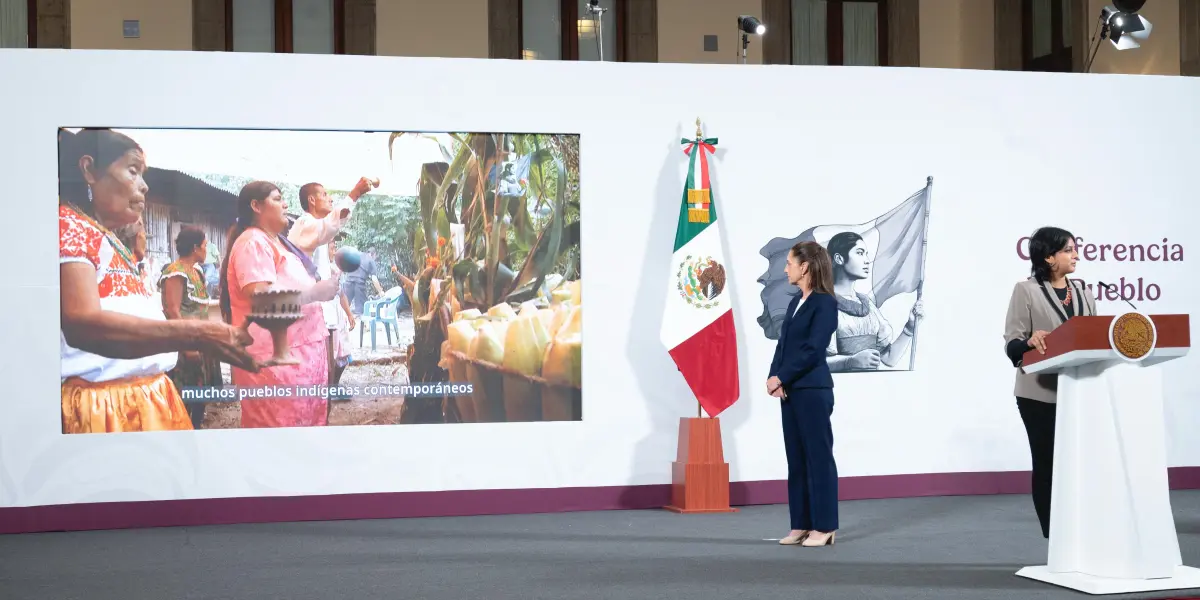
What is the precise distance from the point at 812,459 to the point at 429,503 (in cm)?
252

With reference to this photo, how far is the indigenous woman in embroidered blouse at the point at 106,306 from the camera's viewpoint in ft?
23.7

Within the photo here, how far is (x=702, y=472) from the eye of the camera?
755cm

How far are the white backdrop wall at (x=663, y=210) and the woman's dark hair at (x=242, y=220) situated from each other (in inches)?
14.5

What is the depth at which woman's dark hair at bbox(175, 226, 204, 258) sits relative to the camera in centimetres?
731

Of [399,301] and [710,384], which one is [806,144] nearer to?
[710,384]

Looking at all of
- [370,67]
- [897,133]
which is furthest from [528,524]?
[897,133]

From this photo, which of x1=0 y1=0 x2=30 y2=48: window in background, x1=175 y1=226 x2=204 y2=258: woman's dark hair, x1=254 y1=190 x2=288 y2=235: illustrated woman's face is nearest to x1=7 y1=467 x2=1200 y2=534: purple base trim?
x1=175 y1=226 x2=204 y2=258: woman's dark hair

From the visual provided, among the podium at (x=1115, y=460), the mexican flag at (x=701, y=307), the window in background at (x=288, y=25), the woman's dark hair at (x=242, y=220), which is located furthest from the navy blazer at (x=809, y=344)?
the window in background at (x=288, y=25)

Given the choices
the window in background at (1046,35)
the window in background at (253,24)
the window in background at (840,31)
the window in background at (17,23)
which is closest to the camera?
the window in background at (17,23)

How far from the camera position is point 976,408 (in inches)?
327

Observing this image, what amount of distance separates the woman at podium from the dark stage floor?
54 centimetres

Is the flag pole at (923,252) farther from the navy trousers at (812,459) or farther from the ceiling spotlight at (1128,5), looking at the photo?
the navy trousers at (812,459)

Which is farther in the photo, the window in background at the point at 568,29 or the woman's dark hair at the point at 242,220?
the window in background at the point at 568,29

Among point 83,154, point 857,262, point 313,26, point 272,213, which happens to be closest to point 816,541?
point 857,262
